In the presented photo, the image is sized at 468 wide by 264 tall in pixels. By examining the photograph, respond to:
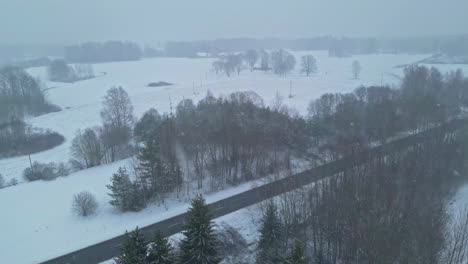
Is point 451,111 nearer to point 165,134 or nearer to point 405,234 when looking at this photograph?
point 405,234

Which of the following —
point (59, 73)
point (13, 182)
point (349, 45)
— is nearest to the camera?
point (13, 182)

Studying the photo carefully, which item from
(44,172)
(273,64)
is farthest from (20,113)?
(273,64)

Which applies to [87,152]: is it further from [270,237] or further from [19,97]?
[19,97]

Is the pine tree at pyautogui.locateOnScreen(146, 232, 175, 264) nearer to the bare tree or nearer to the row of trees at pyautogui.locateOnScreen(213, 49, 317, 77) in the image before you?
the bare tree

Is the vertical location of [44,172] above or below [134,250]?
below

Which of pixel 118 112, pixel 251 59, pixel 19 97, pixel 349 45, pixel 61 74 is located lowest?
pixel 118 112

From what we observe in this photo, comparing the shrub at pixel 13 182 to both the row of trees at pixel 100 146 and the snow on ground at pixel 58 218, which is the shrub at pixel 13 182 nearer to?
the snow on ground at pixel 58 218
